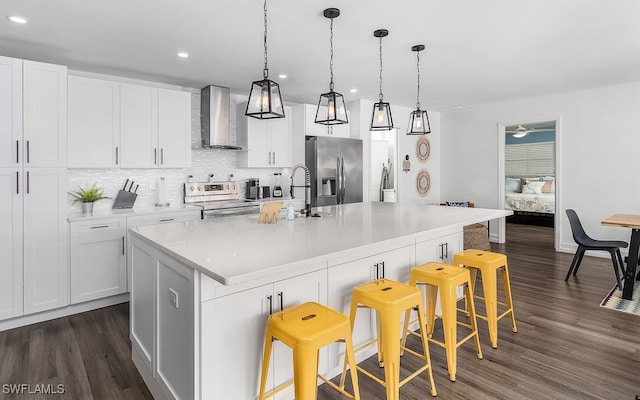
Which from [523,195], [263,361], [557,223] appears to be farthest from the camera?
[523,195]

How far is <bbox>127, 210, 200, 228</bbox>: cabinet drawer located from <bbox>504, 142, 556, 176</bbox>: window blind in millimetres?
8066

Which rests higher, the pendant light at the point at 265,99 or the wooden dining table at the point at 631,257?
the pendant light at the point at 265,99

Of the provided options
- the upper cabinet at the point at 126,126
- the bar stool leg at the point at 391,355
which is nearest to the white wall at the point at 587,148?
the bar stool leg at the point at 391,355

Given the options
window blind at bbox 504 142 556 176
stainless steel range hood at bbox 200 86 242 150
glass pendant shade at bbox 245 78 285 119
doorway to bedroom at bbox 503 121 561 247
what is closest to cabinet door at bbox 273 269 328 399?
glass pendant shade at bbox 245 78 285 119

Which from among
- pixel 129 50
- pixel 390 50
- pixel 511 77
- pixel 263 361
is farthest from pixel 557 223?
Answer: pixel 129 50

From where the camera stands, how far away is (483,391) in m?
2.13

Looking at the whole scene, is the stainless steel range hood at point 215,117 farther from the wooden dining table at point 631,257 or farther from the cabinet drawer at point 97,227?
the wooden dining table at point 631,257

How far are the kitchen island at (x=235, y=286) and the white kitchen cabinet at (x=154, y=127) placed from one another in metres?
1.98

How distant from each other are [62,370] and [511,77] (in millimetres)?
5484

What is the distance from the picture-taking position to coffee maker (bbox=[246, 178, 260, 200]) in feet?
17.2

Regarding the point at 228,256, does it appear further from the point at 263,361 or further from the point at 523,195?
the point at 523,195

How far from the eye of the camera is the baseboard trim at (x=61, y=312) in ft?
10.3

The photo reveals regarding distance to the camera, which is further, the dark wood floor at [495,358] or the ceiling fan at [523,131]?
the ceiling fan at [523,131]

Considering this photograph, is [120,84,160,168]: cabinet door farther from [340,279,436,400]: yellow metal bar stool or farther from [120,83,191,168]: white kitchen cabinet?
[340,279,436,400]: yellow metal bar stool
